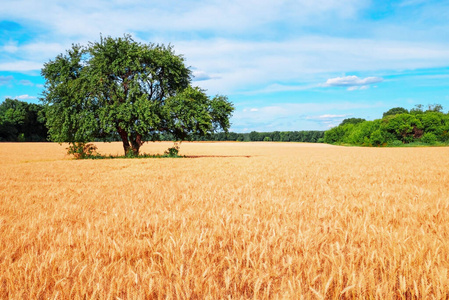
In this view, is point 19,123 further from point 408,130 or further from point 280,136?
point 408,130

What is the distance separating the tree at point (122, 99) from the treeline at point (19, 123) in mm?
84216

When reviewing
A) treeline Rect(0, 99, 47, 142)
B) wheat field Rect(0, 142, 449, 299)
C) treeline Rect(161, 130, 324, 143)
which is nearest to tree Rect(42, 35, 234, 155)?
wheat field Rect(0, 142, 449, 299)

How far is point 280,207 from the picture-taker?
6355 mm

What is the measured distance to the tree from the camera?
92.1ft

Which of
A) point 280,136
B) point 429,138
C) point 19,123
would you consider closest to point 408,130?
point 429,138

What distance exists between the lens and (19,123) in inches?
4250

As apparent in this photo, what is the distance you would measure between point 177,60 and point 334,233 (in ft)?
95.9

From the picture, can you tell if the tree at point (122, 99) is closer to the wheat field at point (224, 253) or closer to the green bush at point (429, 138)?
the wheat field at point (224, 253)

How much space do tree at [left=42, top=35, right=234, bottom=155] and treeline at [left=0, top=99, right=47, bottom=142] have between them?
276 feet

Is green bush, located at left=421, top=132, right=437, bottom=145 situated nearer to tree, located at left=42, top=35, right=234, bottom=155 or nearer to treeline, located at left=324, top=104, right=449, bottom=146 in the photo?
treeline, located at left=324, top=104, right=449, bottom=146

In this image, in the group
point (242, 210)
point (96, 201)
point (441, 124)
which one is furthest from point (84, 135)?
point (441, 124)

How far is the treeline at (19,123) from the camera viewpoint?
334 feet

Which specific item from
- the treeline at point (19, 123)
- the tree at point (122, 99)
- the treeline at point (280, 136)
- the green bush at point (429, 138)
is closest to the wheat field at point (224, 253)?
the tree at point (122, 99)

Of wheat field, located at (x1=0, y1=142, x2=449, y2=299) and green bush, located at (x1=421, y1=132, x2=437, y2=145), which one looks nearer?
wheat field, located at (x1=0, y1=142, x2=449, y2=299)
